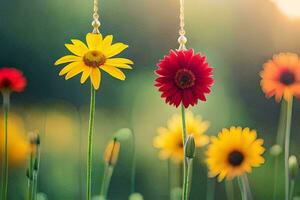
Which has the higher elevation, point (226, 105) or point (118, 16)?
point (118, 16)

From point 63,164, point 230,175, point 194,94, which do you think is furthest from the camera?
point 63,164

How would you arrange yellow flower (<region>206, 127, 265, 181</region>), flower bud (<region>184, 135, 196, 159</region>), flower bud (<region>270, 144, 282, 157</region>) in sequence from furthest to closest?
1. flower bud (<region>270, 144, 282, 157</region>)
2. yellow flower (<region>206, 127, 265, 181</region>)
3. flower bud (<region>184, 135, 196, 159</region>)

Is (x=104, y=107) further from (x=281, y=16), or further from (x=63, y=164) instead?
(x=281, y=16)

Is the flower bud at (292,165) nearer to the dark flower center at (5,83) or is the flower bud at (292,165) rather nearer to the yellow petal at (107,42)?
the yellow petal at (107,42)

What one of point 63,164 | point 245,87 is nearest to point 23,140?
point 63,164

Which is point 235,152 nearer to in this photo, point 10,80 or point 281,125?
point 281,125

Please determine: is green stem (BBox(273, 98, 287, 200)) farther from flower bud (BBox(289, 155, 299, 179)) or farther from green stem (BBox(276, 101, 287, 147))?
flower bud (BBox(289, 155, 299, 179))

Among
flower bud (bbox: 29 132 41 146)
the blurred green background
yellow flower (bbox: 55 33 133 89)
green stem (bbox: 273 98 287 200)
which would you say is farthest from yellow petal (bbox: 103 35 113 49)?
green stem (bbox: 273 98 287 200)
